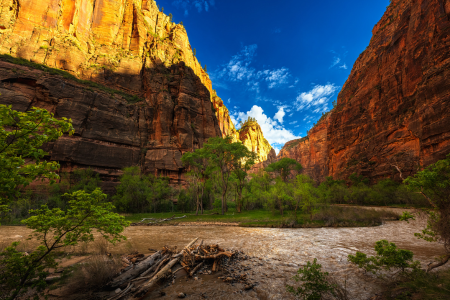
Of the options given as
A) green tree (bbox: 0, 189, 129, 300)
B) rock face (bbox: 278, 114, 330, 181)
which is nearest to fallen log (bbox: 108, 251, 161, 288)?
green tree (bbox: 0, 189, 129, 300)

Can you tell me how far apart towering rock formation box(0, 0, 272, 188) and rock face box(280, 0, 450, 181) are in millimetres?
51091

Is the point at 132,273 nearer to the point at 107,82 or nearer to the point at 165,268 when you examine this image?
the point at 165,268

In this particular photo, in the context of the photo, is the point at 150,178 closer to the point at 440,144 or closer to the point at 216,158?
the point at 216,158

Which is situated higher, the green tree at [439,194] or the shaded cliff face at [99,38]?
the shaded cliff face at [99,38]

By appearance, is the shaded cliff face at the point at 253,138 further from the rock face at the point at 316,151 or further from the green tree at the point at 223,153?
the green tree at the point at 223,153

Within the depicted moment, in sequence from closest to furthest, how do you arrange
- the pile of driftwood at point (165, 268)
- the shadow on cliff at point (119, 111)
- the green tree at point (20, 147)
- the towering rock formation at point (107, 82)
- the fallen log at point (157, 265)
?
the green tree at point (20, 147) < the pile of driftwood at point (165, 268) < the fallen log at point (157, 265) < the shadow on cliff at point (119, 111) < the towering rock formation at point (107, 82)

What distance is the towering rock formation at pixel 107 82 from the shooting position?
1850 inches

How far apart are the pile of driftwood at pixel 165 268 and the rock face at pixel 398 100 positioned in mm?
28625

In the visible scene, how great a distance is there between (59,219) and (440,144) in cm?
5301

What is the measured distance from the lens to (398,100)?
1929 inches

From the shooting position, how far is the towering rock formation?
47000mm

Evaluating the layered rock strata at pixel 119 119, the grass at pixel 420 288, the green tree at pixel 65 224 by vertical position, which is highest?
the layered rock strata at pixel 119 119

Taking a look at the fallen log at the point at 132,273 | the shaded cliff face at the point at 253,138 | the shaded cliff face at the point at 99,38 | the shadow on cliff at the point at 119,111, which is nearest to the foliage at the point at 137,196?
the shadow on cliff at the point at 119,111

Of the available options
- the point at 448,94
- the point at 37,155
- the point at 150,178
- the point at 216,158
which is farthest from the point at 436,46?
the point at 150,178
